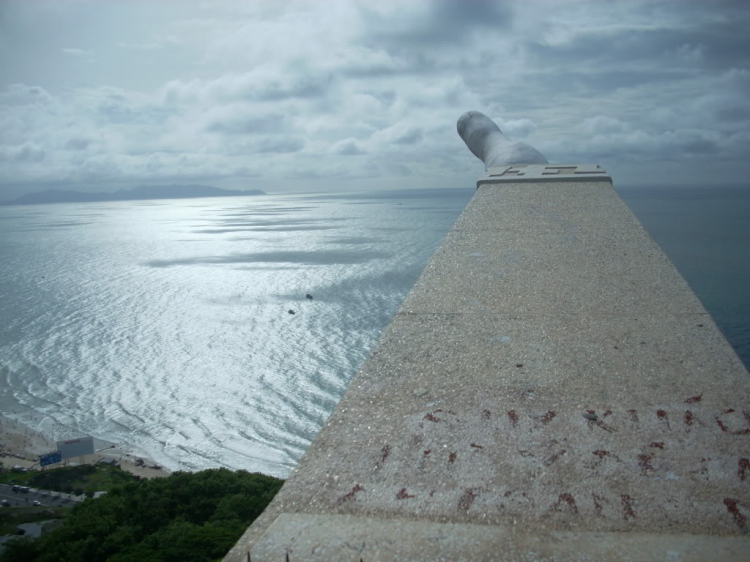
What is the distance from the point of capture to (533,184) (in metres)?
6.01

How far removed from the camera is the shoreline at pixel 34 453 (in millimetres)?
18391

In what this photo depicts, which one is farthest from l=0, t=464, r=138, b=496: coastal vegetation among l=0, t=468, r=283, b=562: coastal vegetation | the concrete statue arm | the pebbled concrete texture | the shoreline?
the pebbled concrete texture

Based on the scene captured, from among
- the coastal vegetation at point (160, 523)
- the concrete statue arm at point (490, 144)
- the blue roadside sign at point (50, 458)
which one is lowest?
the coastal vegetation at point (160, 523)

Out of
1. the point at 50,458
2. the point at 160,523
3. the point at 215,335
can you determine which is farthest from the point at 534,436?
the point at 215,335

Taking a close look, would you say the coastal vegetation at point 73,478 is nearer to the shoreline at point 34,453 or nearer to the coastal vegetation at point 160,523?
the shoreline at point 34,453

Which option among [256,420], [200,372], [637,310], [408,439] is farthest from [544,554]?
[200,372]

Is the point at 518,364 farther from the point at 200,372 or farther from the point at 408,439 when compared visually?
the point at 200,372

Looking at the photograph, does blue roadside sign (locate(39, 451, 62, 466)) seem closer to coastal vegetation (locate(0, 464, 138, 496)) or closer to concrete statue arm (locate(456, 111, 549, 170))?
coastal vegetation (locate(0, 464, 138, 496))

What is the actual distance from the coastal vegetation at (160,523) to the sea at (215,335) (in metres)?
6.52

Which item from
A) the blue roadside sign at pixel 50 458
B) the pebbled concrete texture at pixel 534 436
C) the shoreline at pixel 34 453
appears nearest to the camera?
the pebbled concrete texture at pixel 534 436

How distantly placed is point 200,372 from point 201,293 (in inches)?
570

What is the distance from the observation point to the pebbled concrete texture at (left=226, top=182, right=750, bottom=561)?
1783 millimetres

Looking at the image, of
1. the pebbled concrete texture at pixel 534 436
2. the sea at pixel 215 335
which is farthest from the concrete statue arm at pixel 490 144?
the sea at pixel 215 335

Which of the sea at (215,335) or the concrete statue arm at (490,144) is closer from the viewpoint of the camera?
the concrete statue arm at (490,144)
